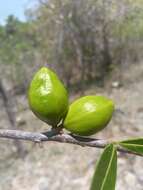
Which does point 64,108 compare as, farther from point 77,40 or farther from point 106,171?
point 77,40

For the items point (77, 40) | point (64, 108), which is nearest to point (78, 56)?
point (77, 40)


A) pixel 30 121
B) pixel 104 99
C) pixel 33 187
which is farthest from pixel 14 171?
pixel 104 99

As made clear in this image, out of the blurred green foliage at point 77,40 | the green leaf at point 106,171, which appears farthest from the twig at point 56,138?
the blurred green foliage at point 77,40

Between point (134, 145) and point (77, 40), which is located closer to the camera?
point (134, 145)

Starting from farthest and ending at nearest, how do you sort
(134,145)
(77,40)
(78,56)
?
(78,56)
(77,40)
(134,145)

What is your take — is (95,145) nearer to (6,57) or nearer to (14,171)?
(14,171)

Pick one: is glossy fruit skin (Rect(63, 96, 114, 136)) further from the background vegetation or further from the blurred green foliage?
the blurred green foliage
